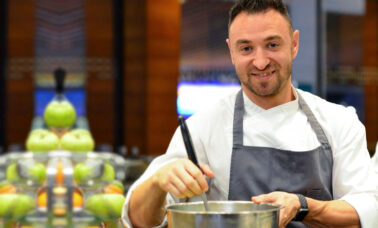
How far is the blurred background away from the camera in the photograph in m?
7.12

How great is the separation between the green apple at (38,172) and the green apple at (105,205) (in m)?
0.65

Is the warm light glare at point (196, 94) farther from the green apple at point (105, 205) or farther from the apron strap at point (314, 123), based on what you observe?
the apron strap at point (314, 123)

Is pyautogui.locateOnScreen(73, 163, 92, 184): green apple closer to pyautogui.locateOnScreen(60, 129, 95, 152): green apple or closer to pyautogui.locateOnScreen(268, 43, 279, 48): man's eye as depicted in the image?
pyautogui.locateOnScreen(60, 129, 95, 152): green apple

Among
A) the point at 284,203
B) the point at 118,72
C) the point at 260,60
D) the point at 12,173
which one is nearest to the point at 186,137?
the point at 284,203

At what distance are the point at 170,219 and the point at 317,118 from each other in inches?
27.6

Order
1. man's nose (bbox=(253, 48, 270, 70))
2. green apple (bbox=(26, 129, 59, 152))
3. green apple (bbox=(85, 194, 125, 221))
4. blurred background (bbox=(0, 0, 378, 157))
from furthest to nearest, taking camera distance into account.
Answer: blurred background (bbox=(0, 0, 378, 157)) < green apple (bbox=(26, 129, 59, 152)) < green apple (bbox=(85, 194, 125, 221)) < man's nose (bbox=(253, 48, 270, 70))

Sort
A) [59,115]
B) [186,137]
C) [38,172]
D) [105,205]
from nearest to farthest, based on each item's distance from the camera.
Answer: [186,137] → [105,205] → [38,172] → [59,115]

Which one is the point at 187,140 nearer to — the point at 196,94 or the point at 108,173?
the point at 108,173

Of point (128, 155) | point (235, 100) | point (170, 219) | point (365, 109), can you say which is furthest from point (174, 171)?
point (365, 109)

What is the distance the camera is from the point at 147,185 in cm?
144

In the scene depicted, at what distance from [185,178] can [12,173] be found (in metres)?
1.56

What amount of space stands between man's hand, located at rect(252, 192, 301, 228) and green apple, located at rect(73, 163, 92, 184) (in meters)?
1.37

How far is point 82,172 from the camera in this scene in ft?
8.43

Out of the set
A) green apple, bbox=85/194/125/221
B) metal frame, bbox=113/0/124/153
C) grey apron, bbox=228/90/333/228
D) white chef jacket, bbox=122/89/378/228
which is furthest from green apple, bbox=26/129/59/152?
metal frame, bbox=113/0/124/153
